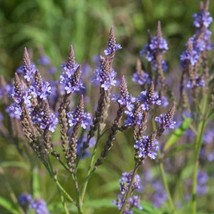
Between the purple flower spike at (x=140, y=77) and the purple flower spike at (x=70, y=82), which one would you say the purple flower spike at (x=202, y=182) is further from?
the purple flower spike at (x=70, y=82)

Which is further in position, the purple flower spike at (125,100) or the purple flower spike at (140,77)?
the purple flower spike at (140,77)

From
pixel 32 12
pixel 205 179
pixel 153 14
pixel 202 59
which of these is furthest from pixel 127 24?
pixel 202 59

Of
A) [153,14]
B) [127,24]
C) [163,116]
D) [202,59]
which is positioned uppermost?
[153,14]

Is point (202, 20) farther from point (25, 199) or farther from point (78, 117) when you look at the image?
point (25, 199)

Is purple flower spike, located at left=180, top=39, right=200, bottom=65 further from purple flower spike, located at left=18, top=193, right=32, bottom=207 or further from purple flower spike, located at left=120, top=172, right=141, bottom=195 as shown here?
purple flower spike, located at left=18, top=193, right=32, bottom=207

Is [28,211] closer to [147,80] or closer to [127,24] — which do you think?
[147,80]

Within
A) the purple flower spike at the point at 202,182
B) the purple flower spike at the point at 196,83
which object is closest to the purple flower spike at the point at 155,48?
the purple flower spike at the point at 196,83

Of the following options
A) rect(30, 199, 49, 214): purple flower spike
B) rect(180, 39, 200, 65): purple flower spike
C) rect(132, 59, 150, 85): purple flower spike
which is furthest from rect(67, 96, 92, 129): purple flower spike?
rect(30, 199, 49, 214): purple flower spike

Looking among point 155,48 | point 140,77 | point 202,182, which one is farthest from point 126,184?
point 202,182
